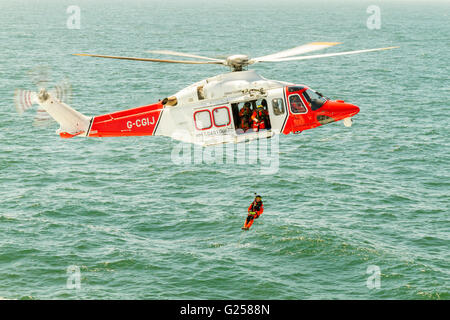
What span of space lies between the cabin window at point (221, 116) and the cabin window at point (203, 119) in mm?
481

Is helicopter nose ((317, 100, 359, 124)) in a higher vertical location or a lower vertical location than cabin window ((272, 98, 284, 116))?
lower

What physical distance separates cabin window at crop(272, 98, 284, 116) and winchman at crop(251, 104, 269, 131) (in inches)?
27.0

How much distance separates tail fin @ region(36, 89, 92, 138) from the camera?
46.8 metres

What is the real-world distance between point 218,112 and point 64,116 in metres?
12.0

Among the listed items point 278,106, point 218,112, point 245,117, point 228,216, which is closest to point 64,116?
point 218,112

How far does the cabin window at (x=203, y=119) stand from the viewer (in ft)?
152

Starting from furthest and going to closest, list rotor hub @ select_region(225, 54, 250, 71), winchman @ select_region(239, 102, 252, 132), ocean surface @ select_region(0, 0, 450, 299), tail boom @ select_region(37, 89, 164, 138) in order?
ocean surface @ select_region(0, 0, 450, 299) → tail boom @ select_region(37, 89, 164, 138) → winchman @ select_region(239, 102, 252, 132) → rotor hub @ select_region(225, 54, 250, 71)

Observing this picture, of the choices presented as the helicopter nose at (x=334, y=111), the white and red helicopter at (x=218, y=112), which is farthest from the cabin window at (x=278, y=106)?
the helicopter nose at (x=334, y=111)

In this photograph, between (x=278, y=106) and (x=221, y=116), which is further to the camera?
(x=278, y=106)

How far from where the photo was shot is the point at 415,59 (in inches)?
7564

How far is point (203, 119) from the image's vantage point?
46375 millimetres

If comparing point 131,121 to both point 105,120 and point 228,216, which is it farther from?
point 228,216

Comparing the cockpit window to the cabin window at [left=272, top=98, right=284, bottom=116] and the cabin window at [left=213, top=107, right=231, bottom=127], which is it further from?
the cabin window at [left=213, top=107, right=231, bottom=127]

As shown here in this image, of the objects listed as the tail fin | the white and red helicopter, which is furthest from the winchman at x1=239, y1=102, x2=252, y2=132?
the tail fin
